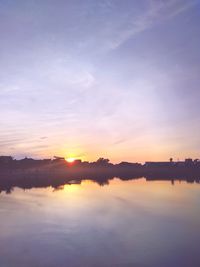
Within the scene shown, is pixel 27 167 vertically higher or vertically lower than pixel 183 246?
higher

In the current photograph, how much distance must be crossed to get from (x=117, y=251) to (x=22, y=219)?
15.4 metres

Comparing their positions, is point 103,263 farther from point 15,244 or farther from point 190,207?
point 190,207

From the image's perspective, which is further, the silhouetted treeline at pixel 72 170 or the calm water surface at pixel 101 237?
the silhouetted treeline at pixel 72 170

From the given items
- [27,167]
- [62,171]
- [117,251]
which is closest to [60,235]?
[117,251]

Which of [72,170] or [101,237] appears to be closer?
[101,237]

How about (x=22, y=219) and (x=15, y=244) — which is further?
(x=22, y=219)

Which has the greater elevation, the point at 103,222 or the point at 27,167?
the point at 27,167

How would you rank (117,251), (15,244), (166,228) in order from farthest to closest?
(166,228) → (15,244) → (117,251)

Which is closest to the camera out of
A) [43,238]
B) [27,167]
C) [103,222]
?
[43,238]

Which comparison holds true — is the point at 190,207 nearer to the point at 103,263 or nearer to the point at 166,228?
the point at 166,228

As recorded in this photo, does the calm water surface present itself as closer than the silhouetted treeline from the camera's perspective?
Yes

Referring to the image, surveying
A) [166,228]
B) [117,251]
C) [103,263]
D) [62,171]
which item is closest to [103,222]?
[166,228]

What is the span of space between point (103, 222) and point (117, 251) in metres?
10.5

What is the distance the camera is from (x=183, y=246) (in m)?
23.2
